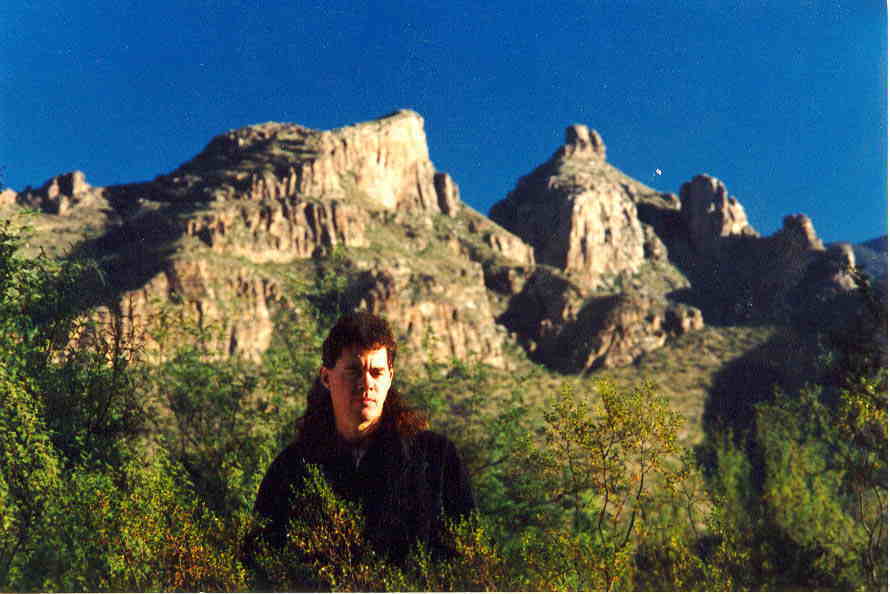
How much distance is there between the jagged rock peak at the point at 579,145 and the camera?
165875mm

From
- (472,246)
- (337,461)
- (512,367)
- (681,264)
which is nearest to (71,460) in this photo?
(337,461)

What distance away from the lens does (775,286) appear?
111 m

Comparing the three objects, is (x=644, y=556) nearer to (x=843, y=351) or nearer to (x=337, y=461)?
(x=337, y=461)

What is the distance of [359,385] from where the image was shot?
16.5 ft

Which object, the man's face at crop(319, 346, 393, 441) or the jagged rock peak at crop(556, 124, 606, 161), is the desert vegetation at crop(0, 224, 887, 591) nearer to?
the man's face at crop(319, 346, 393, 441)

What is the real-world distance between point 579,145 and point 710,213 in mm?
40198

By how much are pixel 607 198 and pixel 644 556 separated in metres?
146

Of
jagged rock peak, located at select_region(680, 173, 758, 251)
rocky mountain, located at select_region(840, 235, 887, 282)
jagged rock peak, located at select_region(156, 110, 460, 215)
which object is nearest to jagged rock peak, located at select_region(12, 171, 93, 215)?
jagged rock peak, located at select_region(156, 110, 460, 215)

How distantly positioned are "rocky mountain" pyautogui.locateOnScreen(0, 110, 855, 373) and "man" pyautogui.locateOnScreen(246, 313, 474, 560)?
182 ft

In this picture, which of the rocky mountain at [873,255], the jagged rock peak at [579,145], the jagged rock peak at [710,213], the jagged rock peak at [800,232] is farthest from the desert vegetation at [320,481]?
the jagged rock peak at [579,145]

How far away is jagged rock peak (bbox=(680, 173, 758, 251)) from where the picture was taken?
13962 cm

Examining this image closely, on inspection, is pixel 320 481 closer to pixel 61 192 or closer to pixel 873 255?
pixel 873 255

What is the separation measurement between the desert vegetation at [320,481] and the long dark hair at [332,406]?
469 mm

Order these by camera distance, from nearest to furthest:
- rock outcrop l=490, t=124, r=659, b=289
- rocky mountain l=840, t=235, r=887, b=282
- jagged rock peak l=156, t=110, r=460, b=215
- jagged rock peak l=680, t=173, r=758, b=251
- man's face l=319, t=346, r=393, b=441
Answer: man's face l=319, t=346, r=393, b=441 < rocky mountain l=840, t=235, r=887, b=282 < jagged rock peak l=156, t=110, r=460, b=215 < rock outcrop l=490, t=124, r=659, b=289 < jagged rock peak l=680, t=173, r=758, b=251
